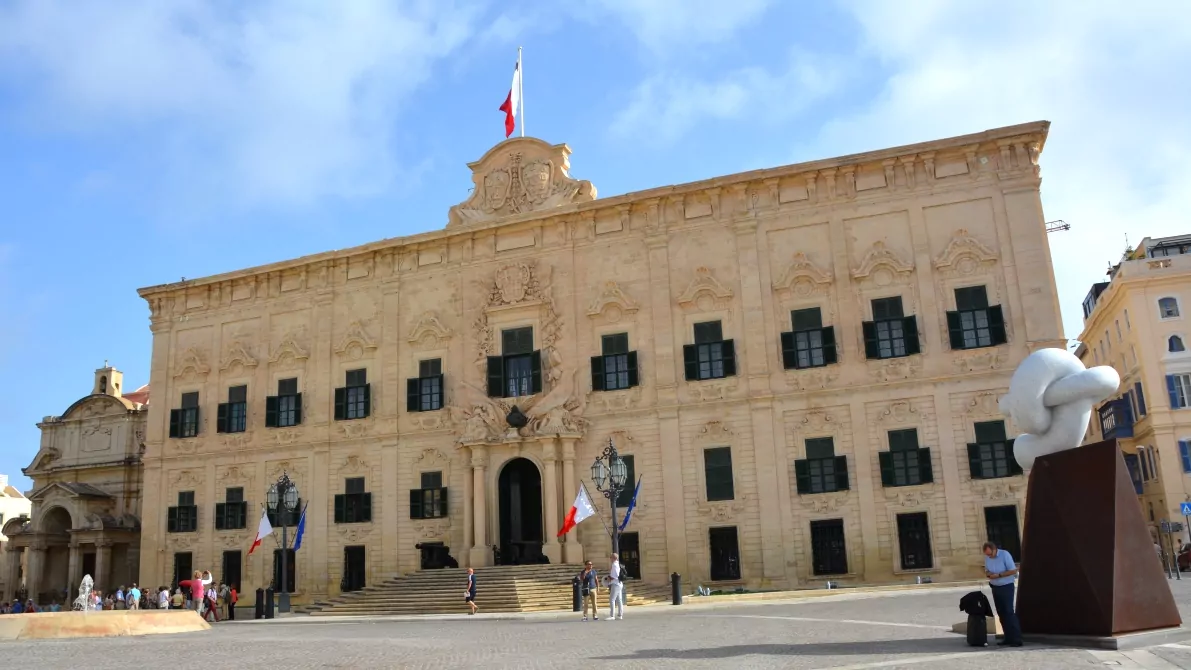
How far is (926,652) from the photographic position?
34.4ft

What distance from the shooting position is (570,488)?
95.2 feet

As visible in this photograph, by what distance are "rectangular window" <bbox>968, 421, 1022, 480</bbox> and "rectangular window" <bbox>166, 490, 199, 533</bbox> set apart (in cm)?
2665

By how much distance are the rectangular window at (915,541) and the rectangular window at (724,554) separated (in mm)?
4558

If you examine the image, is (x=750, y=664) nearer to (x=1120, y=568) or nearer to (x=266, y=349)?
(x=1120, y=568)

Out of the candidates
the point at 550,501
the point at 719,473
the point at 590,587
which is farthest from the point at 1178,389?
the point at 590,587

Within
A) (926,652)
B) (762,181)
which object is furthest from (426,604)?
(926,652)

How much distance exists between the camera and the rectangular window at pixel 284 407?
34062mm

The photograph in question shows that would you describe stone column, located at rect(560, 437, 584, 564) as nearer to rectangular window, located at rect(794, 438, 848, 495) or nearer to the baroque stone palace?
the baroque stone palace

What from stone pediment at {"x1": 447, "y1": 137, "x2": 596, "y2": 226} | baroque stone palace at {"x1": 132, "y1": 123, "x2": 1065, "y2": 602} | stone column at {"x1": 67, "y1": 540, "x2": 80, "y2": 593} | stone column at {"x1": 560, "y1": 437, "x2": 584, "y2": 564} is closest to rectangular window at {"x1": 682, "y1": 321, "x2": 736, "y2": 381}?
baroque stone palace at {"x1": 132, "y1": 123, "x2": 1065, "y2": 602}

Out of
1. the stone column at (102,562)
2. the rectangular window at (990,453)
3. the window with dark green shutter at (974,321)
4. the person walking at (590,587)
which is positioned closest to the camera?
the person walking at (590,587)

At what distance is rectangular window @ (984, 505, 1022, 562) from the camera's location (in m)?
25.5

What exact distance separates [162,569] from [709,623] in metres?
25.6

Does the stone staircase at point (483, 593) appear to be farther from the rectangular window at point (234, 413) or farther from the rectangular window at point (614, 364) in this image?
the rectangular window at point (234, 413)

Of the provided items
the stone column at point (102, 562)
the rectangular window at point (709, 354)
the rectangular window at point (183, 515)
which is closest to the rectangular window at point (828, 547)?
the rectangular window at point (709, 354)
